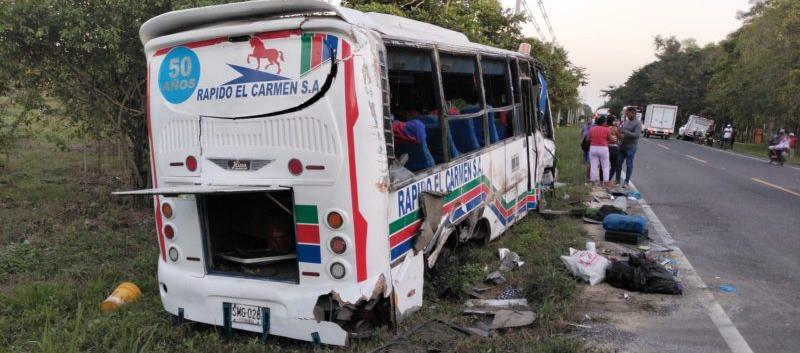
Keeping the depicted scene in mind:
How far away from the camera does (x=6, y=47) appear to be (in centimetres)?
788

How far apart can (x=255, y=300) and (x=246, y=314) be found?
0.48 feet

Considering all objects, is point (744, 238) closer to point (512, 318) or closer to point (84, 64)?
point (512, 318)

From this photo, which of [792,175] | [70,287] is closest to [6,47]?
[70,287]

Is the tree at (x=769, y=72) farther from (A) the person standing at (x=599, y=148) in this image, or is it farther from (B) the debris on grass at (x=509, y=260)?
→ (B) the debris on grass at (x=509, y=260)

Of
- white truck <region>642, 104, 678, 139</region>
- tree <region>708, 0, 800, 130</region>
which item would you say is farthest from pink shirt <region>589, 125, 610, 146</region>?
white truck <region>642, 104, 678, 139</region>

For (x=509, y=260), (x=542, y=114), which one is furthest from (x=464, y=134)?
(x=542, y=114)

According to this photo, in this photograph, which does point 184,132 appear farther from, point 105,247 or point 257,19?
point 105,247

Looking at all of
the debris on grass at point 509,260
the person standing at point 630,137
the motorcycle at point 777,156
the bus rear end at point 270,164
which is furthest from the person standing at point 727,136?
the bus rear end at point 270,164

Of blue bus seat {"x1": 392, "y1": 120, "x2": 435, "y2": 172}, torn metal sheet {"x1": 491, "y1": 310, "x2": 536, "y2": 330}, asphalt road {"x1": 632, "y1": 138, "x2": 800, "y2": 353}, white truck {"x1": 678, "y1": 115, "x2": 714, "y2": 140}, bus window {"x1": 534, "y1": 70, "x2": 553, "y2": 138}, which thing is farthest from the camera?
white truck {"x1": 678, "y1": 115, "x2": 714, "y2": 140}

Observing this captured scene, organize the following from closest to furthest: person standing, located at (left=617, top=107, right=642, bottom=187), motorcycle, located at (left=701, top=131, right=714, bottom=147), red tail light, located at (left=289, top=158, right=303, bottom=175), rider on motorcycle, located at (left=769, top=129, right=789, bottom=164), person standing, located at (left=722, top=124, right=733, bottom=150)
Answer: red tail light, located at (left=289, top=158, right=303, bottom=175)
person standing, located at (left=617, top=107, right=642, bottom=187)
rider on motorcycle, located at (left=769, top=129, right=789, bottom=164)
person standing, located at (left=722, top=124, right=733, bottom=150)
motorcycle, located at (left=701, top=131, right=714, bottom=147)

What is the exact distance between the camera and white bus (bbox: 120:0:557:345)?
381 centimetres

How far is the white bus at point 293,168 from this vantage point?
3.81m

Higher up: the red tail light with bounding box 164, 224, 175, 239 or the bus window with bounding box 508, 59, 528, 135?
the bus window with bounding box 508, 59, 528, 135

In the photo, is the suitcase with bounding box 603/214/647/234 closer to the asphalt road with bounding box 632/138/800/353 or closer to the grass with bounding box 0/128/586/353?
the grass with bounding box 0/128/586/353
